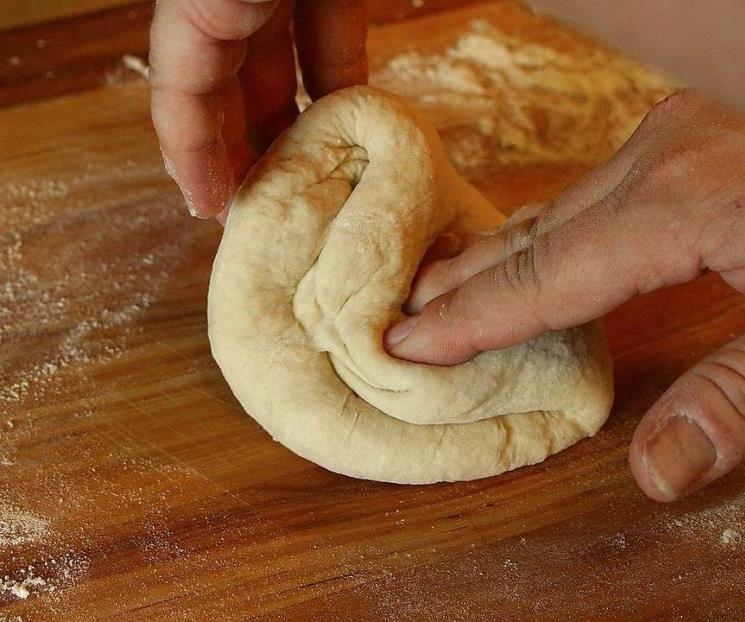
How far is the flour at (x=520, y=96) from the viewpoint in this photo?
199 cm

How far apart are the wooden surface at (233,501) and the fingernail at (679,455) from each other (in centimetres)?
18

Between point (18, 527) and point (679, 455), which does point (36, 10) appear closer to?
point (18, 527)

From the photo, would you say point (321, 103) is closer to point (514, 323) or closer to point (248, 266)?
point (248, 266)

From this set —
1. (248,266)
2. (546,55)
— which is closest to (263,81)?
(248,266)

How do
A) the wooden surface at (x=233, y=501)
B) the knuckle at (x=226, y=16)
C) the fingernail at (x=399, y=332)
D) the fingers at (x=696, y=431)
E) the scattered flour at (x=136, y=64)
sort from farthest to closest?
the scattered flour at (x=136, y=64), the fingernail at (x=399, y=332), the wooden surface at (x=233, y=501), the fingers at (x=696, y=431), the knuckle at (x=226, y=16)

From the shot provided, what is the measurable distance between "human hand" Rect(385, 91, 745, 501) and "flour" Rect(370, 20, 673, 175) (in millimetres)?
753

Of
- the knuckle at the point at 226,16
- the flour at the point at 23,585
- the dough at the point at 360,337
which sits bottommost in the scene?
the flour at the point at 23,585

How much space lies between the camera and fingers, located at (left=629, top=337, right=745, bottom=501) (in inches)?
43.8

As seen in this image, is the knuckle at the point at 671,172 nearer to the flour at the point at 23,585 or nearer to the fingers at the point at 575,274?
the fingers at the point at 575,274

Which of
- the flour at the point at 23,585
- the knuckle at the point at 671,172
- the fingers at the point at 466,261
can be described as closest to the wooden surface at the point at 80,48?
the fingers at the point at 466,261

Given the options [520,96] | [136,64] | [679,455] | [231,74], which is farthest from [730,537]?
[136,64]

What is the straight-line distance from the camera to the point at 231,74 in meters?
1.13

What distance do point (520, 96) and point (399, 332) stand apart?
100cm

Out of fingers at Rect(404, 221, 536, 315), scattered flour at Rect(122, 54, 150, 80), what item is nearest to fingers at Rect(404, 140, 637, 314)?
fingers at Rect(404, 221, 536, 315)
